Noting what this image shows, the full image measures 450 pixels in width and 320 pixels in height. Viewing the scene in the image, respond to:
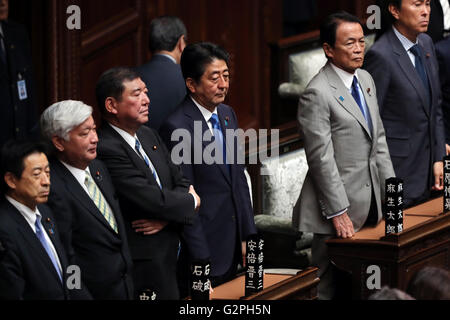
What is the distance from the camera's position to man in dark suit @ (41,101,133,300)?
129 inches

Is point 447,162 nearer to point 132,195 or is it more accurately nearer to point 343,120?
point 343,120

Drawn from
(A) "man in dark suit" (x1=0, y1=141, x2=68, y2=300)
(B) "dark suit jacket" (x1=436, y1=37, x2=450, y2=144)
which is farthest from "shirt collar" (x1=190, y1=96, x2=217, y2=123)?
(B) "dark suit jacket" (x1=436, y1=37, x2=450, y2=144)

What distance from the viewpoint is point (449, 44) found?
5141 millimetres

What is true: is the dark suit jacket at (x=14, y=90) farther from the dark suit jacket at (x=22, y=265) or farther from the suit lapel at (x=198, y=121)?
the dark suit jacket at (x=22, y=265)

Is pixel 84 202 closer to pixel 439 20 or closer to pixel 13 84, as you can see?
pixel 13 84

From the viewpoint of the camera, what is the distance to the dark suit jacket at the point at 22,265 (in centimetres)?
289

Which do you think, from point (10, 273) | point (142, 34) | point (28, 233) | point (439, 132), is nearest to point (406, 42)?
point (439, 132)

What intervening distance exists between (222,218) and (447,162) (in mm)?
1110

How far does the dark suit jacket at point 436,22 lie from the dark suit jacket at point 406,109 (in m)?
0.88

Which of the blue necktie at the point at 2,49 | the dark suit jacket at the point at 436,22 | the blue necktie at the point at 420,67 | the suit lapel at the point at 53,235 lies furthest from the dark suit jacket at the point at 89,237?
the dark suit jacket at the point at 436,22

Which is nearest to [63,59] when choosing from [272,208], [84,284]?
[272,208]

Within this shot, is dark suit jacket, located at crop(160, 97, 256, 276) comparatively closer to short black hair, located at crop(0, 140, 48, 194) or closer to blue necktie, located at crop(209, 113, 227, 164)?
blue necktie, located at crop(209, 113, 227, 164)

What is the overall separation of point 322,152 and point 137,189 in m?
0.87

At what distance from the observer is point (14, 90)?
4.34 meters
